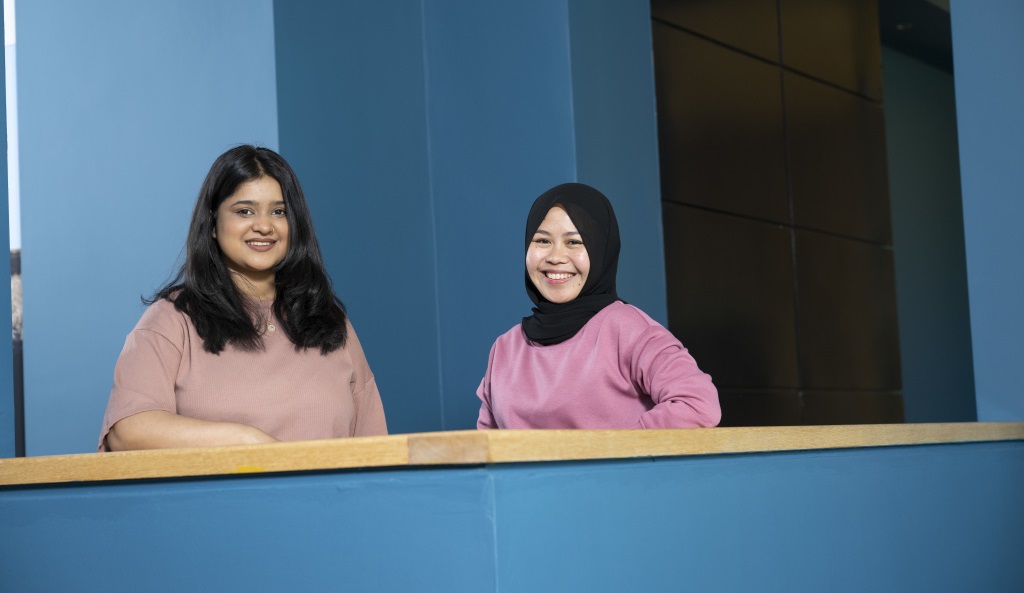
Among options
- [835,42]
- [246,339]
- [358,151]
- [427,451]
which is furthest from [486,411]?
[835,42]

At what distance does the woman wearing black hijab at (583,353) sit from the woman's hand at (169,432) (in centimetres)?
50

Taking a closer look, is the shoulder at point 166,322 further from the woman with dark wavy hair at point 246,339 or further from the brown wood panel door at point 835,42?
the brown wood panel door at point 835,42

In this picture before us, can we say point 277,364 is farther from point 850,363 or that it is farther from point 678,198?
point 850,363

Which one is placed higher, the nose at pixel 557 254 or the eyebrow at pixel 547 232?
the eyebrow at pixel 547 232

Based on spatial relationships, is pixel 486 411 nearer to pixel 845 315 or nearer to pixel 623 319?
pixel 623 319

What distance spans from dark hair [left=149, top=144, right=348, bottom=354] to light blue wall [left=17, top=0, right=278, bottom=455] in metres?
1.42

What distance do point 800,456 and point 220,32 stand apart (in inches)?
106

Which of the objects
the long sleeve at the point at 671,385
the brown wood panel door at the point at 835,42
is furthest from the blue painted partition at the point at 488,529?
the brown wood panel door at the point at 835,42

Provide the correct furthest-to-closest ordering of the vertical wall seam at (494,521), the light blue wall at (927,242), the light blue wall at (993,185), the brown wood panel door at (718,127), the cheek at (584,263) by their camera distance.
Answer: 1. the light blue wall at (927,242)
2. the brown wood panel door at (718,127)
3. the light blue wall at (993,185)
4. the cheek at (584,263)
5. the vertical wall seam at (494,521)

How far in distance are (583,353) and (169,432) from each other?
2.45 ft

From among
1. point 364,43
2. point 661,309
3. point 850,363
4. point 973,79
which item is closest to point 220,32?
point 364,43

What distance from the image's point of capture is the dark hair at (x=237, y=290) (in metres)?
2.20

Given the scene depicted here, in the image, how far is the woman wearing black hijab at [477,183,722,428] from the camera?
2.04 m

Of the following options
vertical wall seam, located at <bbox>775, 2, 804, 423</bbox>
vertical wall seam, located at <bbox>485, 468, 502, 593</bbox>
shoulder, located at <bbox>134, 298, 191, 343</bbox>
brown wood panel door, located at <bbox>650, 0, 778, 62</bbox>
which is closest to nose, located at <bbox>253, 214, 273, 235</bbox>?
shoulder, located at <bbox>134, 298, 191, 343</bbox>
